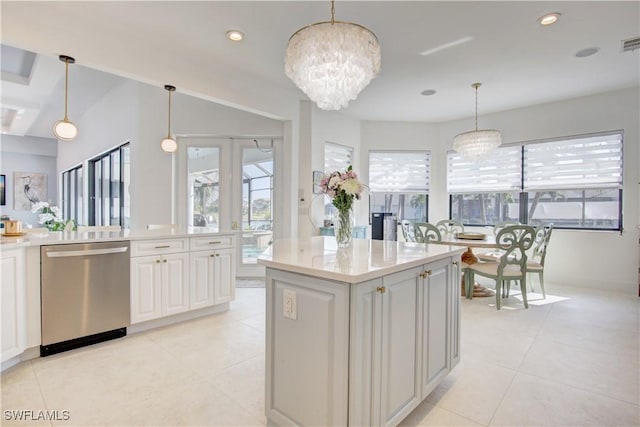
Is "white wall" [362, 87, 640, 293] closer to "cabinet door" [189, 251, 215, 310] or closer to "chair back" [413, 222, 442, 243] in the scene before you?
"chair back" [413, 222, 442, 243]

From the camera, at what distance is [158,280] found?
9.74 ft

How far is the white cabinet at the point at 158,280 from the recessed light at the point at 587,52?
4.57m

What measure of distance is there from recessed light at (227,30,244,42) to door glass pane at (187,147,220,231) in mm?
2123

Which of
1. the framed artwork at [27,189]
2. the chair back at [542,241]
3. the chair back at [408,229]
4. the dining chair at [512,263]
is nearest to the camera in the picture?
the dining chair at [512,263]

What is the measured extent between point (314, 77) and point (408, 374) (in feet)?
5.90

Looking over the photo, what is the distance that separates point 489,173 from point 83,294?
5935mm

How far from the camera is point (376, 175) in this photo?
6.16 m

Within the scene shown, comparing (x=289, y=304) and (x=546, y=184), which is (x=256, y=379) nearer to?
(x=289, y=304)

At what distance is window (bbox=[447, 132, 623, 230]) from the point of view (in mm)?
4590

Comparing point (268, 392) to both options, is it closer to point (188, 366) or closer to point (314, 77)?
point (188, 366)

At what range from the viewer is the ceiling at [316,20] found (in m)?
2.60

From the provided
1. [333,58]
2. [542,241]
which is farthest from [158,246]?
[542,241]

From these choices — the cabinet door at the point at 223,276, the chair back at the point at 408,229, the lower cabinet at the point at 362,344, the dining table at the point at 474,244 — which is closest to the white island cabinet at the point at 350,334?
the lower cabinet at the point at 362,344

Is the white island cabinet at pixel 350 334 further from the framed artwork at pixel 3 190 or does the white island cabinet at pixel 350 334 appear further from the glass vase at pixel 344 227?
the framed artwork at pixel 3 190
